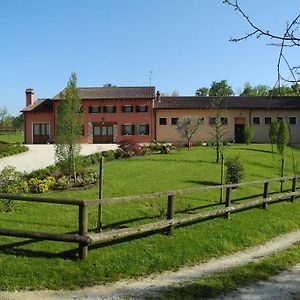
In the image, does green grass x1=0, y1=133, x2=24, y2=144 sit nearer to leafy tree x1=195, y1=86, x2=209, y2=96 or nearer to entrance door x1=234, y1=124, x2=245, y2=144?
entrance door x1=234, y1=124, x2=245, y2=144

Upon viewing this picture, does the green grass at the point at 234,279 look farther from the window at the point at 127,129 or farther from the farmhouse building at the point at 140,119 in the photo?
the window at the point at 127,129

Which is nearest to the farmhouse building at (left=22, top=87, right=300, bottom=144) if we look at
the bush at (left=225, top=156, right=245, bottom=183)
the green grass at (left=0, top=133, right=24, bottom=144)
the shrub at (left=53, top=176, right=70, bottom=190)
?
the green grass at (left=0, top=133, right=24, bottom=144)

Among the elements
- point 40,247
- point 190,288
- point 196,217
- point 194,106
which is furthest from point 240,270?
point 194,106

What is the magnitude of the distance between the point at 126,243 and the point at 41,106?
143 feet

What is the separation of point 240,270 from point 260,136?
4239 centimetres

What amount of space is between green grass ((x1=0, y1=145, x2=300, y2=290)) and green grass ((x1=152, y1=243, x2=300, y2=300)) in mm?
977

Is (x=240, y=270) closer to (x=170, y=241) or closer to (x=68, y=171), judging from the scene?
(x=170, y=241)

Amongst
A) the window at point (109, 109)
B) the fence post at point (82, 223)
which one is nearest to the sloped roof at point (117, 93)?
the window at point (109, 109)

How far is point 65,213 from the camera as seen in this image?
1058 centimetres

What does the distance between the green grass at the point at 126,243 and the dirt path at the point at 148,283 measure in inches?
10.1

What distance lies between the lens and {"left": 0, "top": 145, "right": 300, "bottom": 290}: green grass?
7043mm

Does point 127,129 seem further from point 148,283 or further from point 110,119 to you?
point 148,283

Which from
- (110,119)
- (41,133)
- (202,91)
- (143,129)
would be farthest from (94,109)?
(202,91)

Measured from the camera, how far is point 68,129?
55.1 feet
